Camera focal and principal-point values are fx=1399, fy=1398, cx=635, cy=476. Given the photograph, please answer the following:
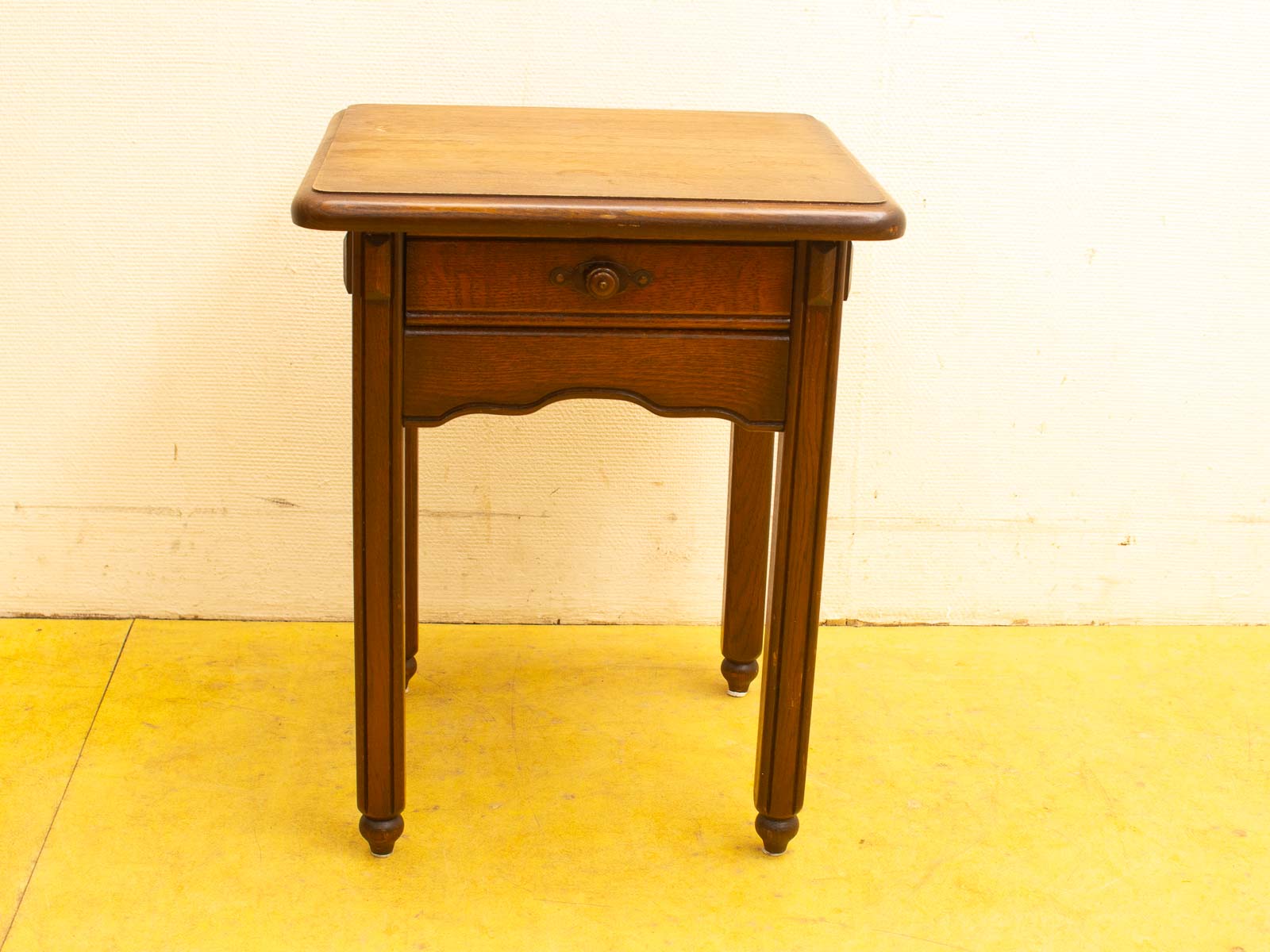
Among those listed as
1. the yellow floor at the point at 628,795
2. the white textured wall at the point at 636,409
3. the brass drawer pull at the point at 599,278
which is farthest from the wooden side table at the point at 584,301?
the white textured wall at the point at 636,409

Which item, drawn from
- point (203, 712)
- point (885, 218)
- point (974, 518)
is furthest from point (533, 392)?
point (974, 518)

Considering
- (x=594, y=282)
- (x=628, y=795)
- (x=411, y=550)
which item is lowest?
(x=628, y=795)

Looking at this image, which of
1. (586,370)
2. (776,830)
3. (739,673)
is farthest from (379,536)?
(739,673)

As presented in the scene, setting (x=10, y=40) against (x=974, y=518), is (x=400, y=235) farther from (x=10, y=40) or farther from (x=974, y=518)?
(x=974, y=518)

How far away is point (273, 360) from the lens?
6.86ft

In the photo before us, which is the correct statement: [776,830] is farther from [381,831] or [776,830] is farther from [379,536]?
[379,536]

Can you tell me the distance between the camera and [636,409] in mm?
2154

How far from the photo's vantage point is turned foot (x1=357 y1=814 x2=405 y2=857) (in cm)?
161

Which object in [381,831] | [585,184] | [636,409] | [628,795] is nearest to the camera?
[585,184]

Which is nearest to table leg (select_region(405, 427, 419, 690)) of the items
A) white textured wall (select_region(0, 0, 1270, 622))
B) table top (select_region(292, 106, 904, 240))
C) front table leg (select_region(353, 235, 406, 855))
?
white textured wall (select_region(0, 0, 1270, 622))

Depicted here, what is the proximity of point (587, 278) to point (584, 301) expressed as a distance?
30mm

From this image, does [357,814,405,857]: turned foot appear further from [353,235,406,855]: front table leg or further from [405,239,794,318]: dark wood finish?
[405,239,794,318]: dark wood finish

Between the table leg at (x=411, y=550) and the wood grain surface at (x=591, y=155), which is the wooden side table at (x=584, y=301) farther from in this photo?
the table leg at (x=411, y=550)

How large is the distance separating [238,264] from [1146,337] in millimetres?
1377
